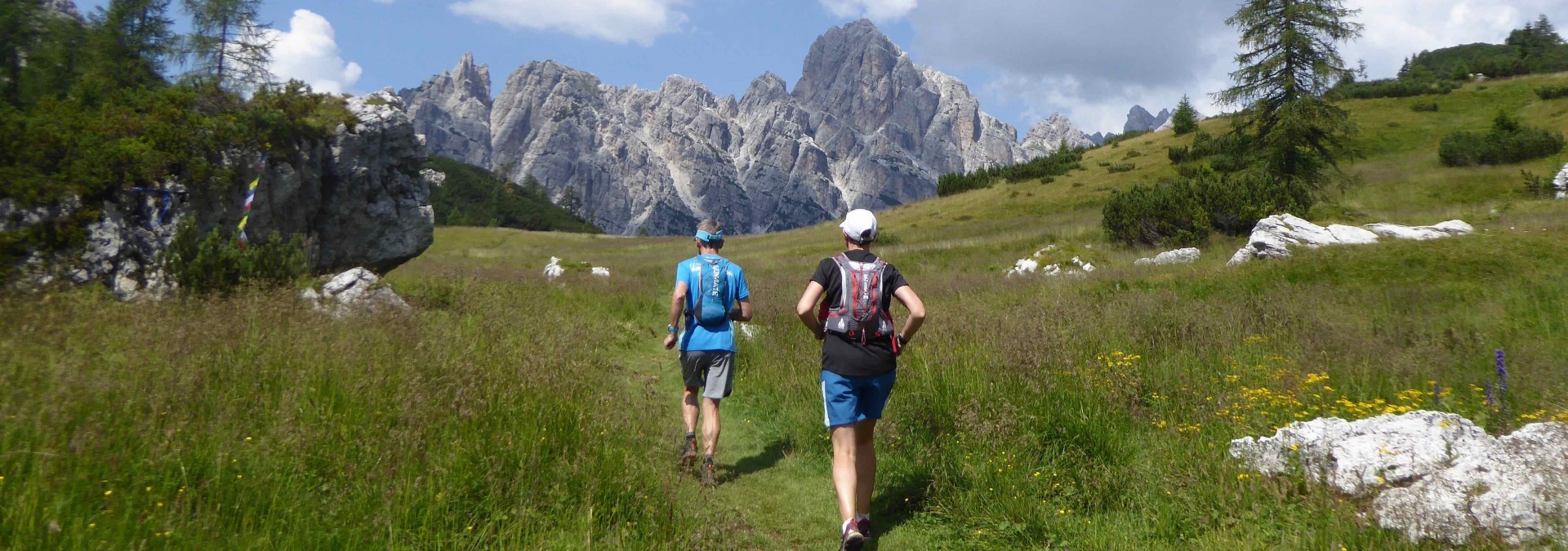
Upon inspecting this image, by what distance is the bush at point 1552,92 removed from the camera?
1402 inches

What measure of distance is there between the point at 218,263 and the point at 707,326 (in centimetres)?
698

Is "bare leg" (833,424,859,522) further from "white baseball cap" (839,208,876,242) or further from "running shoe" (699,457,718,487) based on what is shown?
"running shoe" (699,457,718,487)

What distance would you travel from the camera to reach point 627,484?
416 cm

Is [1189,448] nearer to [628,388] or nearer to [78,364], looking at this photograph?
[628,388]

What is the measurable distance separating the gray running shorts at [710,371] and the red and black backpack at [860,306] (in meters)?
1.71

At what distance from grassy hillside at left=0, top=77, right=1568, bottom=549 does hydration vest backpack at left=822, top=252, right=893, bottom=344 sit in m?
1.31

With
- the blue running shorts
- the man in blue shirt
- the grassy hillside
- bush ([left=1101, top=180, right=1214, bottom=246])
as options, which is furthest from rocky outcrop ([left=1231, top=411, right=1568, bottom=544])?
bush ([left=1101, top=180, right=1214, bottom=246])

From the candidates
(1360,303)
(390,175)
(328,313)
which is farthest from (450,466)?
(390,175)

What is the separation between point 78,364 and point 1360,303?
452 inches

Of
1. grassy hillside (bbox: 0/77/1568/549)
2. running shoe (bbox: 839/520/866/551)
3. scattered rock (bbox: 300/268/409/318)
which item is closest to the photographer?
grassy hillside (bbox: 0/77/1568/549)

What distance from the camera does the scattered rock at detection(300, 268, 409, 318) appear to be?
7.48 metres

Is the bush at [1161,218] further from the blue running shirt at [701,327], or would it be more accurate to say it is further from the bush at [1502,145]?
the bush at [1502,145]

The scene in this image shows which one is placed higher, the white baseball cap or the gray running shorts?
the white baseball cap

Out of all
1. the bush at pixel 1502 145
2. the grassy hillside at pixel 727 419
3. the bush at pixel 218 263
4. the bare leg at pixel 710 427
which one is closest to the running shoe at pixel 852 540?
the grassy hillside at pixel 727 419
